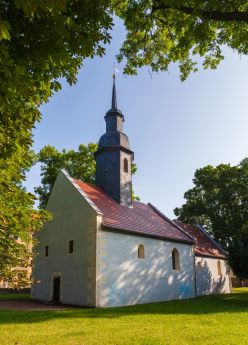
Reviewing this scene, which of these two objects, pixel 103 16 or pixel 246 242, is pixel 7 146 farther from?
pixel 246 242

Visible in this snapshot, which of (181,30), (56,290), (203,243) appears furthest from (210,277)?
(181,30)

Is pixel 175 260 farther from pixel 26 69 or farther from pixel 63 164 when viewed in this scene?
pixel 26 69

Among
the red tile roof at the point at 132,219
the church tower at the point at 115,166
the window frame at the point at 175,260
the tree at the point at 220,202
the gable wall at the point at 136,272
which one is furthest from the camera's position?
the tree at the point at 220,202

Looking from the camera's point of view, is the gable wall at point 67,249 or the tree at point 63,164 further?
the tree at point 63,164

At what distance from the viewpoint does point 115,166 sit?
22.4 m

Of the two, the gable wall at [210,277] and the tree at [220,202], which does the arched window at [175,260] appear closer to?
the gable wall at [210,277]

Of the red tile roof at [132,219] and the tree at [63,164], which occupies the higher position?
the tree at [63,164]

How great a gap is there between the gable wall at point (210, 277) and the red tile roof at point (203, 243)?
1.60 ft

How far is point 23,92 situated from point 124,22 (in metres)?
7.02

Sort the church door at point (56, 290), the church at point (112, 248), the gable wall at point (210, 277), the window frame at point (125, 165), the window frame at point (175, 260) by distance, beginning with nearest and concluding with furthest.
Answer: the church at point (112, 248)
the church door at point (56, 290)
the window frame at point (175, 260)
the window frame at point (125, 165)
the gable wall at point (210, 277)

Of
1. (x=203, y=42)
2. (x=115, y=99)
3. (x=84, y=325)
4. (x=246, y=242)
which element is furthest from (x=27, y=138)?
(x=246, y=242)

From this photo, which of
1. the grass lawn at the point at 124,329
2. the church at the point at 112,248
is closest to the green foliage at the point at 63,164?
the church at the point at 112,248

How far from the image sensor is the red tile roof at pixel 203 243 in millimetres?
26312

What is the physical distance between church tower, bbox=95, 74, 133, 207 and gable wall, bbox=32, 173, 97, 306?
119 inches
